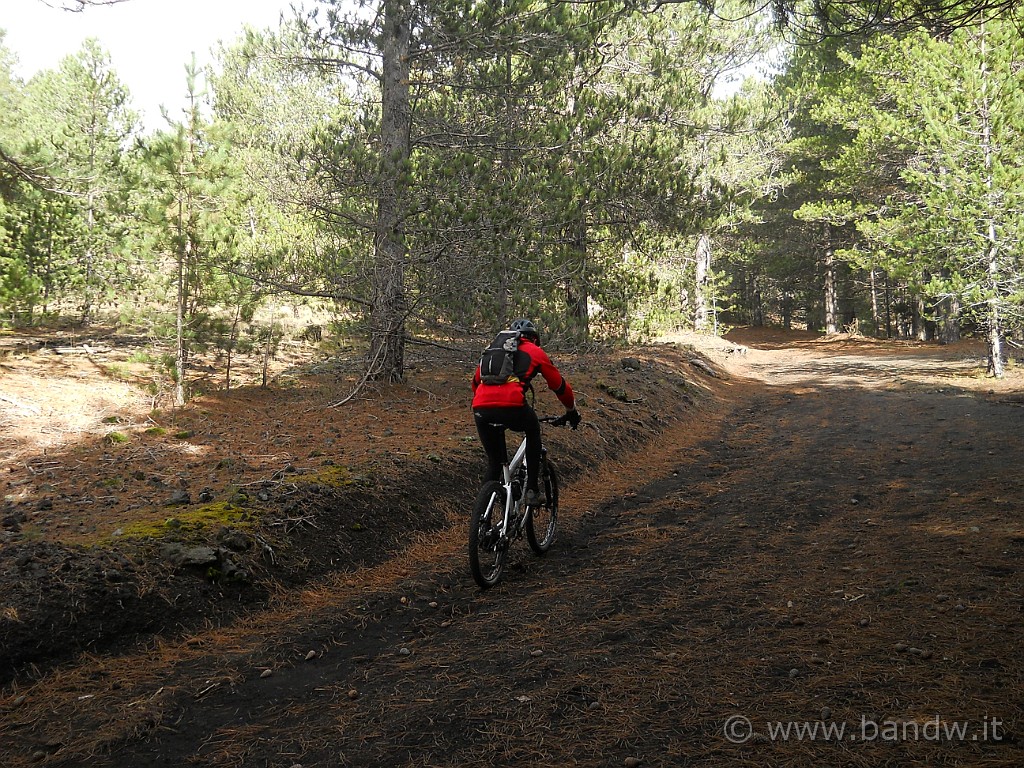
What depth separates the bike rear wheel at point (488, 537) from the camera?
543 centimetres

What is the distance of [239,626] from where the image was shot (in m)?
4.86

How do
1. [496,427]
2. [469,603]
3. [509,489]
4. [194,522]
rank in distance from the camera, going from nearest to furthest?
[469,603] < [194,522] < [509,489] < [496,427]

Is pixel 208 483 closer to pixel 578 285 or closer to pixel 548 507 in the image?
pixel 548 507

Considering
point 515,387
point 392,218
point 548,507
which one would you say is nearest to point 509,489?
point 515,387

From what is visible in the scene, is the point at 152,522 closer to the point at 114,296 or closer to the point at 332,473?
the point at 332,473

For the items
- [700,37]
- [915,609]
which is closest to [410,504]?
[915,609]

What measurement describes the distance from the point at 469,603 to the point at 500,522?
77 cm

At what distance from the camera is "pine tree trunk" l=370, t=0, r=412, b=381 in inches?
398

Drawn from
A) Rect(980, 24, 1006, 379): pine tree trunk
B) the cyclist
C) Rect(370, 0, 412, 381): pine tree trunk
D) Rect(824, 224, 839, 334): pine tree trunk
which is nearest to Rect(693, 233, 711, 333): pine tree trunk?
Rect(824, 224, 839, 334): pine tree trunk

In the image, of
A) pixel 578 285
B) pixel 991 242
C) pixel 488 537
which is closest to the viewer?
pixel 488 537

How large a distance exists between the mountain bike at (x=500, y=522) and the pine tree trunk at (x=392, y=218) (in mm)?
4831

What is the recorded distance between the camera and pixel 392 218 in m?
10.5

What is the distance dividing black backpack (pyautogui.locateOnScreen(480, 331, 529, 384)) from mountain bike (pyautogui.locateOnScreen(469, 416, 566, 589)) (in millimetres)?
813

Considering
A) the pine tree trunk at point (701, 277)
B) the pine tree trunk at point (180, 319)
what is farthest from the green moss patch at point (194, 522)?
the pine tree trunk at point (701, 277)
